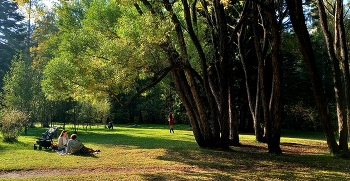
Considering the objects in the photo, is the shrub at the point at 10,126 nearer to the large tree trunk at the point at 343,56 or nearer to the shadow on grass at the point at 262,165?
the shadow on grass at the point at 262,165

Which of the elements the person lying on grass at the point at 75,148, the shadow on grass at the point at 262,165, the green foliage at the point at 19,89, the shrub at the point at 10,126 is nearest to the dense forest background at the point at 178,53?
the shadow on grass at the point at 262,165

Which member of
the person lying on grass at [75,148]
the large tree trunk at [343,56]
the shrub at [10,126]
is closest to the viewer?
the large tree trunk at [343,56]

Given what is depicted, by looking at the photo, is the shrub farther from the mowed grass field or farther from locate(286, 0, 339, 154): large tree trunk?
locate(286, 0, 339, 154): large tree trunk

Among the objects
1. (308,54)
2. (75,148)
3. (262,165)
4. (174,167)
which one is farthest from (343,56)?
(75,148)

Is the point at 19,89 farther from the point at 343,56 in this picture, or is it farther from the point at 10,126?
the point at 343,56

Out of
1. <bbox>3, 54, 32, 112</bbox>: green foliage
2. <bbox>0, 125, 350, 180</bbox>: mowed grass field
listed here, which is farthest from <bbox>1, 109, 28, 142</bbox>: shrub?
<bbox>3, 54, 32, 112</bbox>: green foliage

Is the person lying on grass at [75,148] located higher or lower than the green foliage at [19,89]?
lower

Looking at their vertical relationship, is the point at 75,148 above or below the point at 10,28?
below

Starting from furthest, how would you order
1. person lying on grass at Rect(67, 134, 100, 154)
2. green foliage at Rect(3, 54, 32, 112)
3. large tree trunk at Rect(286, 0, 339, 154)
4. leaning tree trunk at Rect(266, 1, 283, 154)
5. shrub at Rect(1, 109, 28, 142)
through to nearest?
green foliage at Rect(3, 54, 32, 112), shrub at Rect(1, 109, 28, 142), person lying on grass at Rect(67, 134, 100, 154), leaning tree trunk at Rect(266, 1, 283, 154), large tree trunk at Rect(286, 0, 339, 154)

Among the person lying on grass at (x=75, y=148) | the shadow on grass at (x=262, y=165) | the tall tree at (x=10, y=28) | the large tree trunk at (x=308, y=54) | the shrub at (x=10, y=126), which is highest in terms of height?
the tall tree at (x=10, y=28)

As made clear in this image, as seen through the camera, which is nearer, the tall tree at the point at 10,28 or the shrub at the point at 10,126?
the shrub at the point at 10,126

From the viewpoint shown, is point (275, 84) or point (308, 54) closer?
point (308, 54)

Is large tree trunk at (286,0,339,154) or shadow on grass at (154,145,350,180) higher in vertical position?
large tree trunk at (286,0,339,154)

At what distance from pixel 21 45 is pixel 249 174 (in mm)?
56134
